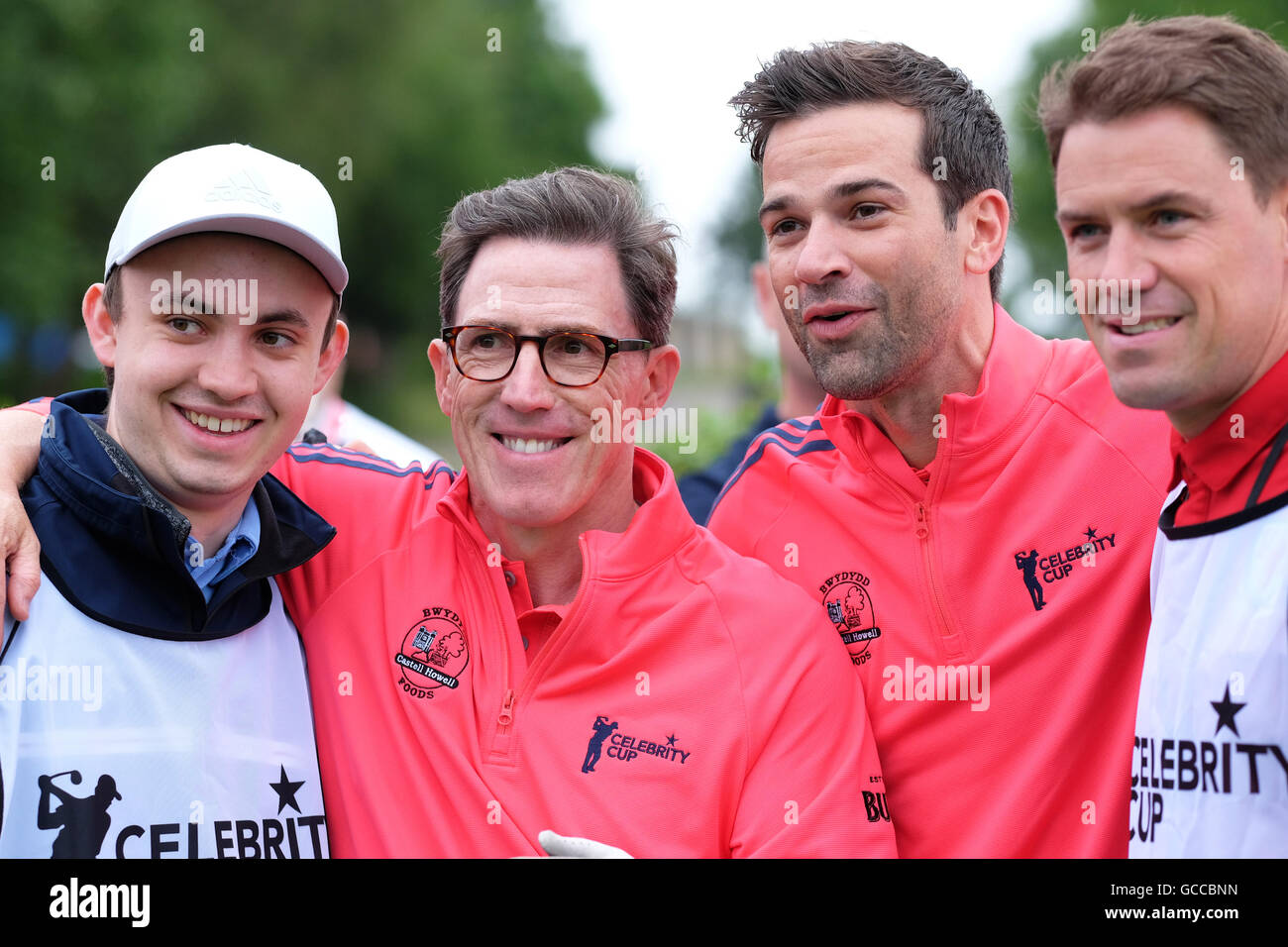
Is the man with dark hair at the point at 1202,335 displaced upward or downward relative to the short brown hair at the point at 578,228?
downward

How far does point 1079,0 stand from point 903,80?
167 feet

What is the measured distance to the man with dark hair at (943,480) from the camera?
373 centimetres

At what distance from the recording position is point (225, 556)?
11.9 ft

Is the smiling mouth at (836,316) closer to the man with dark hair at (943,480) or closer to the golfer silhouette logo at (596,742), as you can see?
the man with dark hair at (943,480)

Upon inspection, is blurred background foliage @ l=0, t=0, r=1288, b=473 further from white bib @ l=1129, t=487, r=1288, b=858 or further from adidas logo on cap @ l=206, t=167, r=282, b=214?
adidas logo on cap @ l=206, t=167, r=282, b=214

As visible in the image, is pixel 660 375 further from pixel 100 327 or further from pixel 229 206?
pixel 100 327

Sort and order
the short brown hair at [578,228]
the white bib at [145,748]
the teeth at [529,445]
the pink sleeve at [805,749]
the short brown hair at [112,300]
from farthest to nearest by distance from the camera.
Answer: the short brown hair at [578,228] → the teeth at [529,445] → the short brown hair at [112,300] → the pink sleeve at [805,749] → the white bib at [145,748]

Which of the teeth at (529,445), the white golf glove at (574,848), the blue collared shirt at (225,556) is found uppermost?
the teeth at (529,445)

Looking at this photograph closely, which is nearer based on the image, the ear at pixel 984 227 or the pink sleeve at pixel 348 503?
the pink sleeve at pixel 348 503

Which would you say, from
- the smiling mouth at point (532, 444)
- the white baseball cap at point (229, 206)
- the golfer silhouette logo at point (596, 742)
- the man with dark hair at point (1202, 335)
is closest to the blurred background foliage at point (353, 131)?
the man with dark hair at point (1202, 335)

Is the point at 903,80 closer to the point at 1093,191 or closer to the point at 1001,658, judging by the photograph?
the point at 1093,191

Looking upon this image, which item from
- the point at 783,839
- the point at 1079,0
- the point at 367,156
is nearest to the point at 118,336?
the point at 783,839

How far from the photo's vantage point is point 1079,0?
4978cm

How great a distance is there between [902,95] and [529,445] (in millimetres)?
1654
